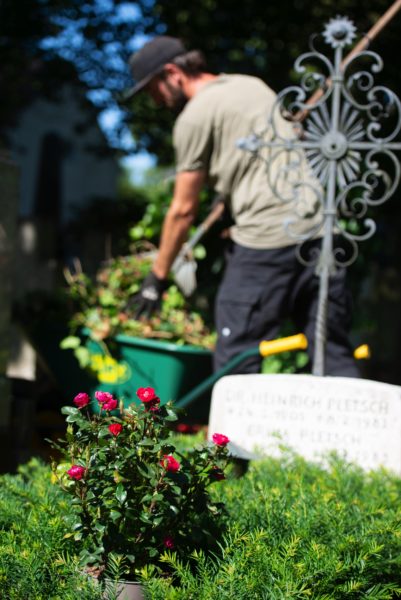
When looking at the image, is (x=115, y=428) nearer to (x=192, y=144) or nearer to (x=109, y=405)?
(x=109, y=405)

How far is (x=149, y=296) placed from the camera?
13.0ft

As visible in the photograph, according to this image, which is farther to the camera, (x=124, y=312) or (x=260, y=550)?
(x=124, y=312)

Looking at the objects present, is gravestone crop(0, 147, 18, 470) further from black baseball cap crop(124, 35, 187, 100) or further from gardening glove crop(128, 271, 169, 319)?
black baseball cap crop(124, 35, 187, 100)

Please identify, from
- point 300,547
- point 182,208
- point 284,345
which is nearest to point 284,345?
point 284,345

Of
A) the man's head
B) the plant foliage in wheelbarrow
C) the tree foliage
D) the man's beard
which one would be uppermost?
the tree foliage

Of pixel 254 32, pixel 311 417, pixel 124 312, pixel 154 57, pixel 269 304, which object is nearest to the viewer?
pixel 311 417

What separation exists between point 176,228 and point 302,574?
2068mm

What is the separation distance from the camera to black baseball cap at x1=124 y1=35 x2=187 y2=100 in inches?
155

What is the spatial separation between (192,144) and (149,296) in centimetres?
73

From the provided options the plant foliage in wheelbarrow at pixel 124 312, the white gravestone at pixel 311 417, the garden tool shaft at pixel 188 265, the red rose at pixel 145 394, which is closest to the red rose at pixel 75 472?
the red rose at pixel 145 394

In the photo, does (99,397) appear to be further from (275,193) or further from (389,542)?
(275,193)

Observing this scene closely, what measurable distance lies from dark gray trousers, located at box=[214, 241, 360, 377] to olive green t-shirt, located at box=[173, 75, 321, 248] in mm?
83

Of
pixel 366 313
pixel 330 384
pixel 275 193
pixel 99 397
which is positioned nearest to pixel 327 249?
pixel 275 193

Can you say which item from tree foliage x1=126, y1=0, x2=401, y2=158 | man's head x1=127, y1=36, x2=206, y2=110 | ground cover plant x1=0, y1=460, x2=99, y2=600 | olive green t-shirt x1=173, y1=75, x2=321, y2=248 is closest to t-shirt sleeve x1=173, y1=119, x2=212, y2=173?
olive green t-shirt x1=173, y1=75, x2=321, y2=248
